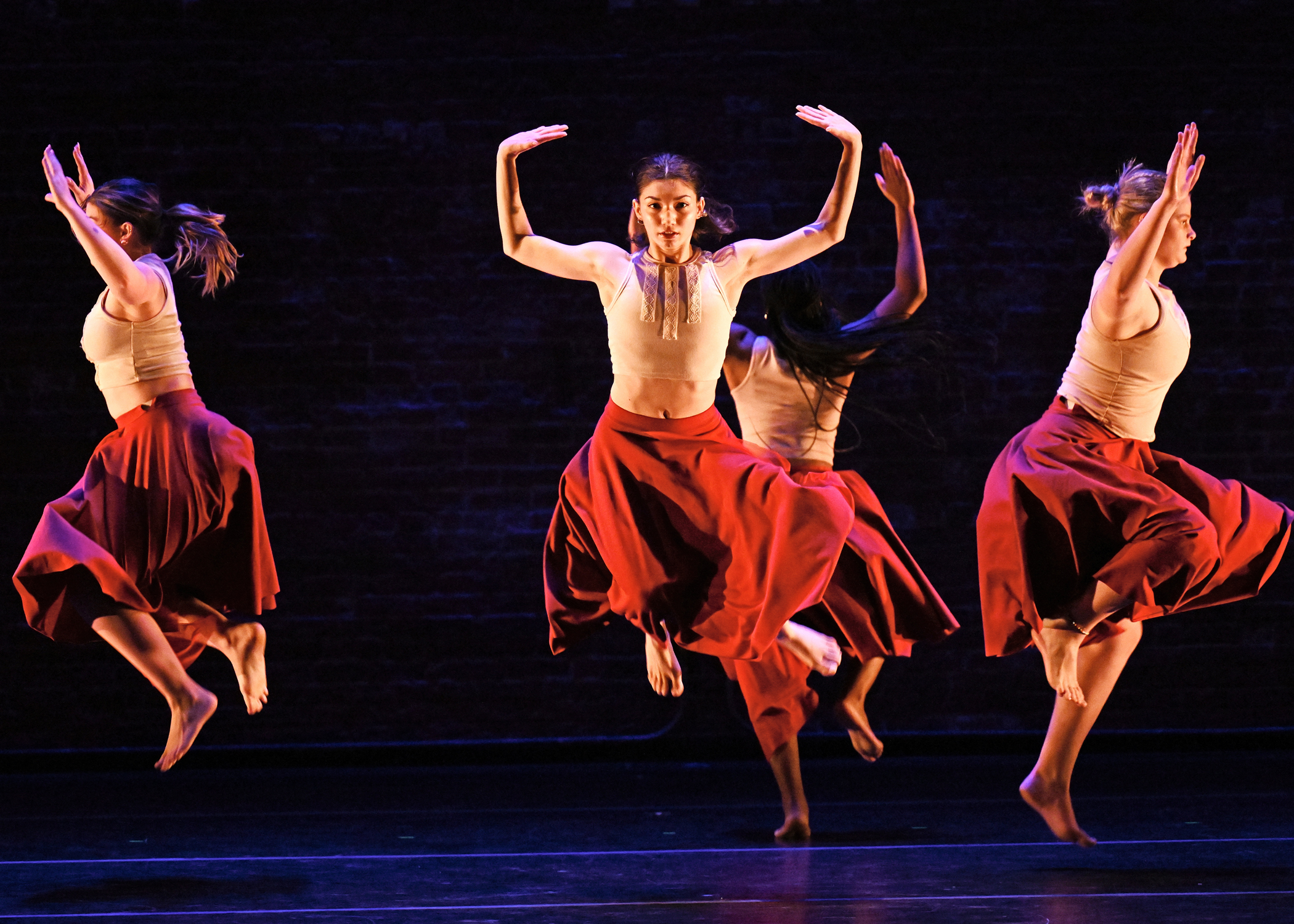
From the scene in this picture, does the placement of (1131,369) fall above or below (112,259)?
below

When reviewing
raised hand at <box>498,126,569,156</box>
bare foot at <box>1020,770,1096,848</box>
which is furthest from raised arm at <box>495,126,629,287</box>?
bare foot at <box>1020,770,1096,848</box>

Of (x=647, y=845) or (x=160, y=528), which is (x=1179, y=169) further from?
(x=160, y=528)

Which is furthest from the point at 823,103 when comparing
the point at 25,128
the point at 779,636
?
the point at 25,128

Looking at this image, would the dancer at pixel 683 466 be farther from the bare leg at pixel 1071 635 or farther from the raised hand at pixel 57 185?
the raised hand at pixel 57 185

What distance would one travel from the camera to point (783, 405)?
3.98 m

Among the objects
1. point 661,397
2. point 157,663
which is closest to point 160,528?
point 157,663

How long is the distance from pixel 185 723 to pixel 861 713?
1759 mm

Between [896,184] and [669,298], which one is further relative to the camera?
[896,184]

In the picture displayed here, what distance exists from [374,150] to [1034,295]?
7.68 feet

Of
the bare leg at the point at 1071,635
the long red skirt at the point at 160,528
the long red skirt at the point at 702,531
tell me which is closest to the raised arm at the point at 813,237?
the long red skirt at the point at 702,531

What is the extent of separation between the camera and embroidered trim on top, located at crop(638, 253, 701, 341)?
347 cm

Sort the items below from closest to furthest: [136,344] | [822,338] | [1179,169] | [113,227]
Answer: [1179,169] < [136,344] < [113,227] < [822,338]

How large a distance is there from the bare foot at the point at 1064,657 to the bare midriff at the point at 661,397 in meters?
0.99

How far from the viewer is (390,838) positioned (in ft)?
12.7
